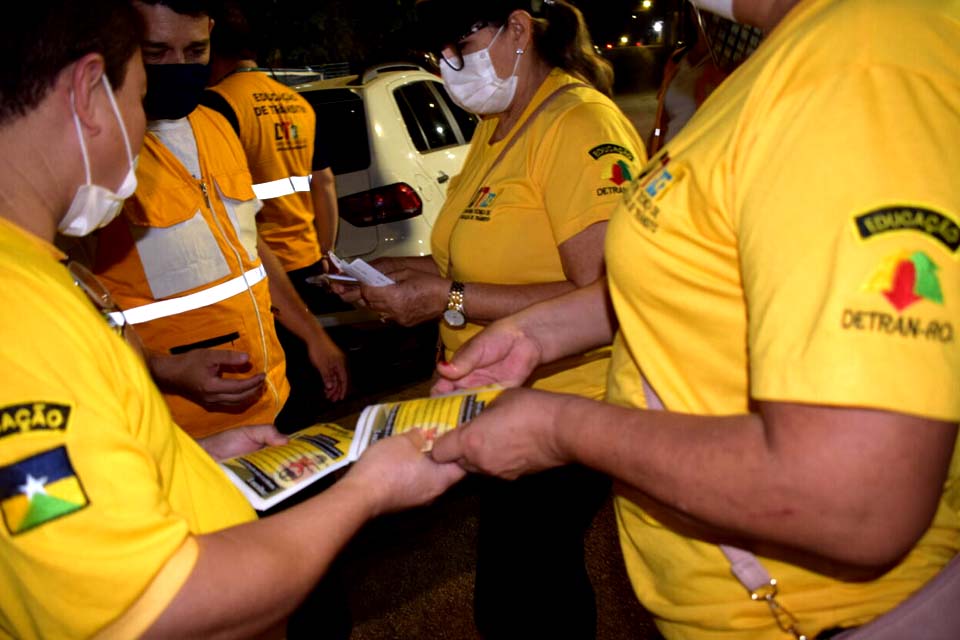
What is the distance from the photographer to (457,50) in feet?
8.46

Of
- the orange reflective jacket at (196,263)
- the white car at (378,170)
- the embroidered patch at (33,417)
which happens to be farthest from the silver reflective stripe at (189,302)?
the white car at (378,170)

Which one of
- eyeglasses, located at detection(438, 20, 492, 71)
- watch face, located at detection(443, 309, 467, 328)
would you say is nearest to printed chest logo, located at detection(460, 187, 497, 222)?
watch face, located at detection(443, 309, 467, 328)

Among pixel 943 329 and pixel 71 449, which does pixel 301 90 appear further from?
pixel 943 329

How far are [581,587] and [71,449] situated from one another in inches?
67.3

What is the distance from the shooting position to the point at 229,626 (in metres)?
1.14

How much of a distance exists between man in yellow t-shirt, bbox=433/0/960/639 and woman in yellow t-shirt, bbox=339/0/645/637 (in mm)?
818

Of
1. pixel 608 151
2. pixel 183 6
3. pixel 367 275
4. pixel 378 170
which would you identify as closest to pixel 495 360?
pixel 608 151

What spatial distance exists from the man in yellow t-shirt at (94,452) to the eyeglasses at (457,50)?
4.60 feet

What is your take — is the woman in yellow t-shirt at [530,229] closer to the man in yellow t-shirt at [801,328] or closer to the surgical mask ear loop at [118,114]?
the man in yellow t-shirt at [801,328]

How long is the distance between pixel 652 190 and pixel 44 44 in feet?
3.50

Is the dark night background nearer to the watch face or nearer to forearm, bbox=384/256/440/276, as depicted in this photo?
forearm, bbox=384/256/440/276

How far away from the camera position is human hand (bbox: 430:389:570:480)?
4.34 ft

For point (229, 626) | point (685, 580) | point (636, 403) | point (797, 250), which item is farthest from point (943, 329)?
point (229, 626)

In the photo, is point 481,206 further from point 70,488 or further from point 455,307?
point 70,488
